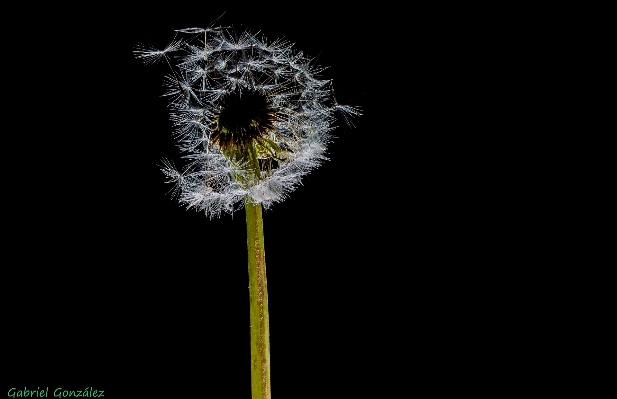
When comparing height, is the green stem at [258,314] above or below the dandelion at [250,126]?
below

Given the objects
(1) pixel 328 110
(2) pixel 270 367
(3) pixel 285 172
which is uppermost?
(1) pixel 328 110

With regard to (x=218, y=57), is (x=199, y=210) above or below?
below

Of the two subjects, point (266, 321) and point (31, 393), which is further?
point (31, 393)

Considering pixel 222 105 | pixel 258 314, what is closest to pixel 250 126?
pixel 222 105

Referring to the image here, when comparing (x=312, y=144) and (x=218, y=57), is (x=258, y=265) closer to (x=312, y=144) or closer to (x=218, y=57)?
(x=312, y=144)

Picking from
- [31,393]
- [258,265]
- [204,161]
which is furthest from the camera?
[31,393]

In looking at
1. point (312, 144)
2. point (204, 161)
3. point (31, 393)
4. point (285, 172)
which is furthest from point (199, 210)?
point (31, 393)

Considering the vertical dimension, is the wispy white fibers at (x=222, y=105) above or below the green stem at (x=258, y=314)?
above
